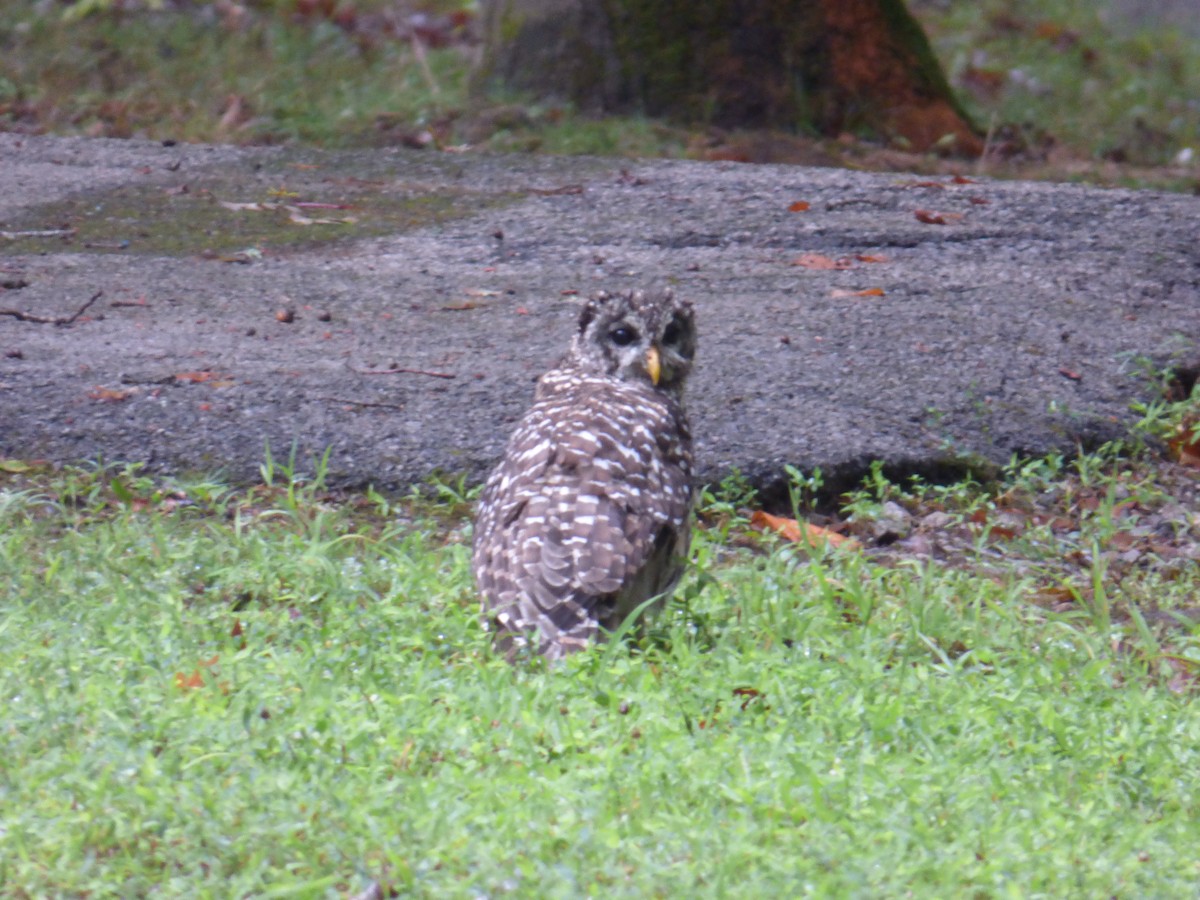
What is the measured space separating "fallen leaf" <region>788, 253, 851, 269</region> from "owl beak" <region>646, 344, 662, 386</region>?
3473mm

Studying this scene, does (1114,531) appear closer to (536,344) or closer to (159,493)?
(536,344)

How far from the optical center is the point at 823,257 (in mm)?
9188

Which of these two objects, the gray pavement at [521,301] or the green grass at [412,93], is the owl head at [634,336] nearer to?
the gray pavement at [521,301]

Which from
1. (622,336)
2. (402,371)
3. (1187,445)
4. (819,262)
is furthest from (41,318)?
(1187,445)

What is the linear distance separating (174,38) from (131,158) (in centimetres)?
456

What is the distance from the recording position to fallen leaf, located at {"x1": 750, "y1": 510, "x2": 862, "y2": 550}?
6.09m

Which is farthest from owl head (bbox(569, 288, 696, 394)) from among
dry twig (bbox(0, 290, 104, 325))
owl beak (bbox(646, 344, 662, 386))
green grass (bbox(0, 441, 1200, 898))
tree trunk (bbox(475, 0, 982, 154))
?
tree trunk (bbox(475, 0, 982, 154))

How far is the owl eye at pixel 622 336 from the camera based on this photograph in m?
5.82

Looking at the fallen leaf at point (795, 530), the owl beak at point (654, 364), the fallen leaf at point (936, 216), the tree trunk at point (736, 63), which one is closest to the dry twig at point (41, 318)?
the owl beak at point (654, 364)

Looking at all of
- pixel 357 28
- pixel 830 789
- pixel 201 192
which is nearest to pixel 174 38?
pixel 357 28

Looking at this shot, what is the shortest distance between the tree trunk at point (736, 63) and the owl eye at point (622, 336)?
748 centimetres

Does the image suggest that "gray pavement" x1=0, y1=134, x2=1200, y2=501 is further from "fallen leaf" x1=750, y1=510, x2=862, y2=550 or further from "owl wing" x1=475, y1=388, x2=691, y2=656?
"owl wing" x1=475, y1=388, x2=691, y2=656

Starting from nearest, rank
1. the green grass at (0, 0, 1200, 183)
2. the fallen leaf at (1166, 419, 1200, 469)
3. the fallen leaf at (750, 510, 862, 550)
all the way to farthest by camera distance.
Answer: the fallen leaf at (750, 510, 862, 550), the fallen leaf at (1166, 419, 1200, 469), the green grass at (0, 0, 1200, 183)

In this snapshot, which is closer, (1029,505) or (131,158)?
(1029,505)
